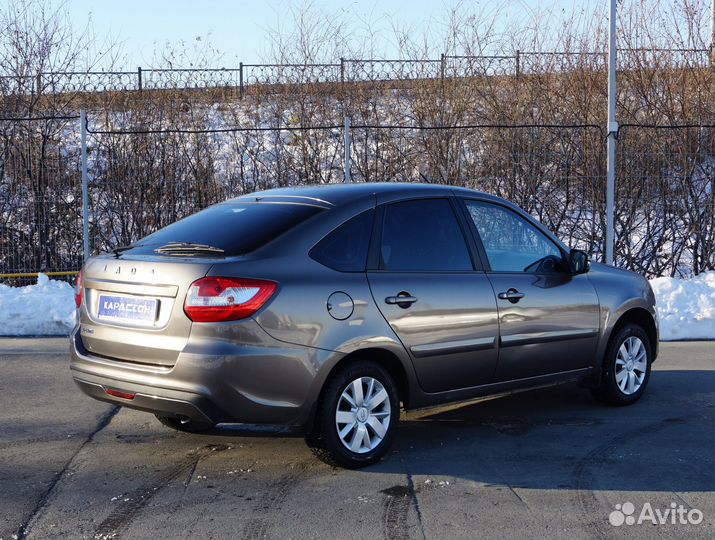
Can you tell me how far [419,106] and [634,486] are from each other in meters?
11.2

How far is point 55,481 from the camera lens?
4.83 metres

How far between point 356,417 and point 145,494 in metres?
1.26

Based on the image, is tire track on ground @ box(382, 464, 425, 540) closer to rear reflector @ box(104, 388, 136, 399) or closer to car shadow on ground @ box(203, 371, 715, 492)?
car shadow on ground @ box(203, 371, 715, 492)

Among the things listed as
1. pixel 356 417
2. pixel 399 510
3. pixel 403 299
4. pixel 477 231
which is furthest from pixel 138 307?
pixel 477 231

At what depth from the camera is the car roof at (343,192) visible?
17.6 feet

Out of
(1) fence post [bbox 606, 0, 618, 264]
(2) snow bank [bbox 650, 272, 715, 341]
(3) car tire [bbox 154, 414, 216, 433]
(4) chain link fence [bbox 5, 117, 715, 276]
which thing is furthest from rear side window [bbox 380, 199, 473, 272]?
(4) chain link fence [bbox 5, 117, 715, 276]

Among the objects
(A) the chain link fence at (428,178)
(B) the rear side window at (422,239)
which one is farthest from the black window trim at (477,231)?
(A) the chain link fence at (428,178)

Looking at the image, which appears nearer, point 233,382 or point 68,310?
point 233,382

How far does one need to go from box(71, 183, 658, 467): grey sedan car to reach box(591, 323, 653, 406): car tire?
1.02 ft

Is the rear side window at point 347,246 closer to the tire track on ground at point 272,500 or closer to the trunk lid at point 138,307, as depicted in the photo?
the trunk lid at point 138,307

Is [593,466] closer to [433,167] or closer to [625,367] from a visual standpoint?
[625,367]

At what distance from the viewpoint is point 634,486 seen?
4.77 meters

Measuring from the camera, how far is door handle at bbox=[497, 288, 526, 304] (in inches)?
225

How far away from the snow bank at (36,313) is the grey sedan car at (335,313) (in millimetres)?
5020
